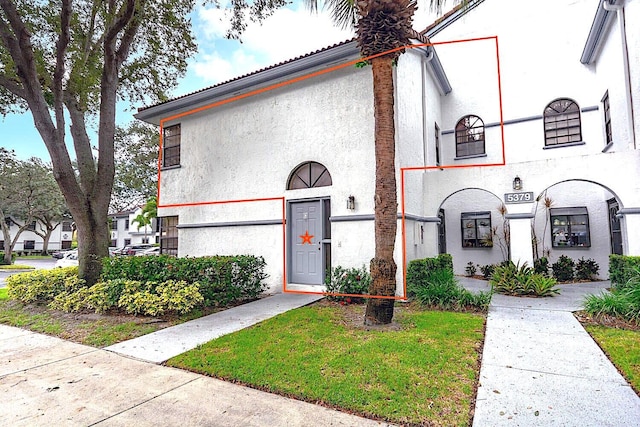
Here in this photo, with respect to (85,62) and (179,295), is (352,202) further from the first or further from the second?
(85,62)

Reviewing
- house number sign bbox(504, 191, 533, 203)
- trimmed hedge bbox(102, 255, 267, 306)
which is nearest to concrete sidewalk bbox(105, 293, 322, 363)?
trimmed hedge bbox(102, 255, 267, 306)

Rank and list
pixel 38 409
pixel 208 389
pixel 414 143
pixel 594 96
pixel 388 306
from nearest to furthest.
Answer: pixel 38 409 < pixel 208 389 < pixel 388 306 < pixel 414 143 < pixel 594 96

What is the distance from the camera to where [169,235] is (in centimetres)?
1202

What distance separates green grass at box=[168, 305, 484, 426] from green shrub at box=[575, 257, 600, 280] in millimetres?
6876

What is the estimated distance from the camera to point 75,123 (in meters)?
9.72

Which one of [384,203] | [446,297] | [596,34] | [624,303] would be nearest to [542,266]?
[624,303]

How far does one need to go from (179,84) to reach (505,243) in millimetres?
12137

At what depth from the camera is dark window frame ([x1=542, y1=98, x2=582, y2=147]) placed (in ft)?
36.3

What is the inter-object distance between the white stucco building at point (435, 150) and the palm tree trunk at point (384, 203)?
2255 mm

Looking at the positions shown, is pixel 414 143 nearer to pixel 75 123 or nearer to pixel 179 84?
pixel 179 84

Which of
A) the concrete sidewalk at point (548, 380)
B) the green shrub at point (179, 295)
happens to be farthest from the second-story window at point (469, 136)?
the green shrub at point (179, 295)

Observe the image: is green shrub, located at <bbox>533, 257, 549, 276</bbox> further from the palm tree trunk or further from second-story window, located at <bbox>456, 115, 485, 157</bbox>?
the palm tree trunk

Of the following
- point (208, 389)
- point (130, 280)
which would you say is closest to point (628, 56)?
point (208, 389)

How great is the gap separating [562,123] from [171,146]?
1252 centimetres
